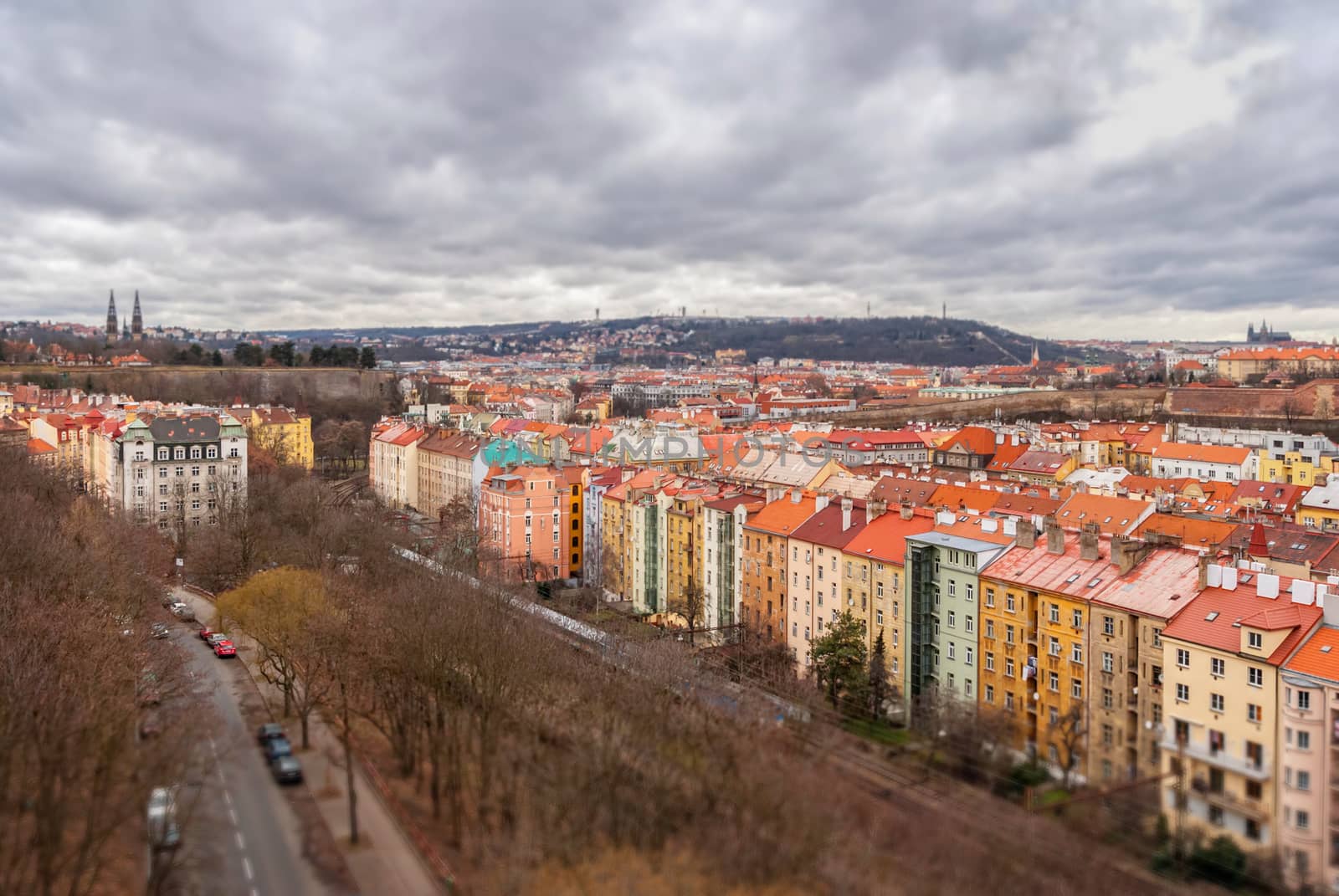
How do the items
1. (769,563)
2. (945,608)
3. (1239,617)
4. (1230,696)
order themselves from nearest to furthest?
(1230,696), (1239,617), (945,608), (769,563)

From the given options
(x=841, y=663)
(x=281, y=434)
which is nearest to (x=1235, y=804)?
(x=841, y=663)

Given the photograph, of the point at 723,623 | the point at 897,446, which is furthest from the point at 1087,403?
the point at 723,623

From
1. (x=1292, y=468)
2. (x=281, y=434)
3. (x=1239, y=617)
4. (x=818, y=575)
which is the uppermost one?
(x=281, y=434)

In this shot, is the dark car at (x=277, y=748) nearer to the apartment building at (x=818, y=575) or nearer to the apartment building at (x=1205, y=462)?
the apartment building at (x=818, y=575)

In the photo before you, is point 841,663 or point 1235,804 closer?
point 1235,804

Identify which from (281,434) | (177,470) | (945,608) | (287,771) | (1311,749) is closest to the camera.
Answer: (1311,749)

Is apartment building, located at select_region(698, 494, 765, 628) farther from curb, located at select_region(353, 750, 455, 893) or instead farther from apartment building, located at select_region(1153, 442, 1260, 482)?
apartment building, located at select_region(1153, 442, 1260, 482)

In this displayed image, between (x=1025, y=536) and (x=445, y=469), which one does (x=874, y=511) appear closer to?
(x=1025, y=536)
